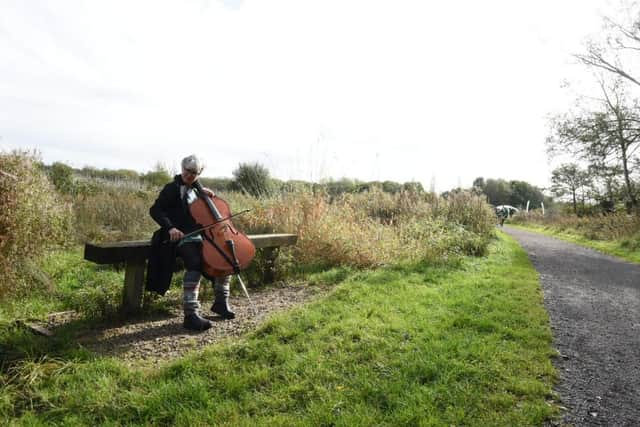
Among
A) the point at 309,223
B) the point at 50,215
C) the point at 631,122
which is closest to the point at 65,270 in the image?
the point at 50,215

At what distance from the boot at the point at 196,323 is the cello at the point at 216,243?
394 millimetres

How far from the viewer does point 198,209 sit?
3756 millimetres

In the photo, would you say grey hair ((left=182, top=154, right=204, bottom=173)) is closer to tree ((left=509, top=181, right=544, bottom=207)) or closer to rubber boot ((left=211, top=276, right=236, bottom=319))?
rubber boot ((left=211, top=276, right=236, bottom=319))

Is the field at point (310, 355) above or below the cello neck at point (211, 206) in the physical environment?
below

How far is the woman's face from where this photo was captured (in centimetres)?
390

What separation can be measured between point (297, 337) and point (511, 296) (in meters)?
3.08

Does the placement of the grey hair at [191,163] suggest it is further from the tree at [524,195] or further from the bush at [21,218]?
the tree at [524,195]

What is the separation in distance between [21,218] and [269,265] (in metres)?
2.91

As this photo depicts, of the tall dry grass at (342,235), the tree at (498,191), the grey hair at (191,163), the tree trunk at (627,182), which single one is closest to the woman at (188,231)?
the grey hair at (191,163)

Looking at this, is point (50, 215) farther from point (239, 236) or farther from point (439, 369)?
point (439, 369)

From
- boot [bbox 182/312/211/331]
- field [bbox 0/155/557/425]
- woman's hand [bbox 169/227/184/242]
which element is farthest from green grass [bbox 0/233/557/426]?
woman's hand [bbox 169/227/184/242]

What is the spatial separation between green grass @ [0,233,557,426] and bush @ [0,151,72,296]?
1057mm

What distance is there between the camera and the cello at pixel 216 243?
3676 millimetres

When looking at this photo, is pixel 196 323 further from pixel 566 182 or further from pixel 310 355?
pixel 566 182
